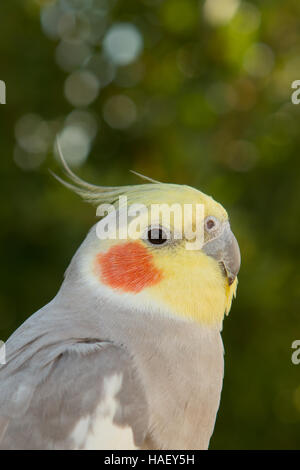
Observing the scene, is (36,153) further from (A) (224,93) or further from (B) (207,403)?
(B) (207,403)

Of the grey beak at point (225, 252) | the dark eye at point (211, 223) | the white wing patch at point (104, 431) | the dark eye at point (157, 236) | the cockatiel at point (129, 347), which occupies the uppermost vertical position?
the dark eye at point (211, 223)

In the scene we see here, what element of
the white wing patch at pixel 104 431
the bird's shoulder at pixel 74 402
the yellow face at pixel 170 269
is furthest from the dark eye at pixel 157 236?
the white wing patch at pixel 104 431

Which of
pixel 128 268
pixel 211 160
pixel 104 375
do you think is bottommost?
pixel 104 375

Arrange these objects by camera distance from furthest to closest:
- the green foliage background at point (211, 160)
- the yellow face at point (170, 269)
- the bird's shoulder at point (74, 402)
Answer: the green foliage background at point (211, 160) → the yellow face at point (170, 269) → the bird's shoulder at point (74, 402)

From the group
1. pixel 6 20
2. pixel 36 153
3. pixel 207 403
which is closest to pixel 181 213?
pixel 207 403

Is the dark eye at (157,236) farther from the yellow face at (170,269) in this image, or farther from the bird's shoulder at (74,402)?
the bird's shoulder at (74,402)

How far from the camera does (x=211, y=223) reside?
289 cm

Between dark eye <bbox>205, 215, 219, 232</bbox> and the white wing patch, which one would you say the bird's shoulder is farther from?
dark eye <bbox>205, 215, 219, 232</bbox>

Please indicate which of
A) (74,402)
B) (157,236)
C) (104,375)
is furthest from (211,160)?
(74,402)

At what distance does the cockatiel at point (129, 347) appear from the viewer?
241 cm

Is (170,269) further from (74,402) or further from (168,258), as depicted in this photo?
(74,402)

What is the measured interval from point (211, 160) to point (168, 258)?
2156 mm

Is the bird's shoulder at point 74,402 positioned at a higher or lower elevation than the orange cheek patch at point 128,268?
lower

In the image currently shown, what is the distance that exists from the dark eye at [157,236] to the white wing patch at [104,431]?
685 millimetres
